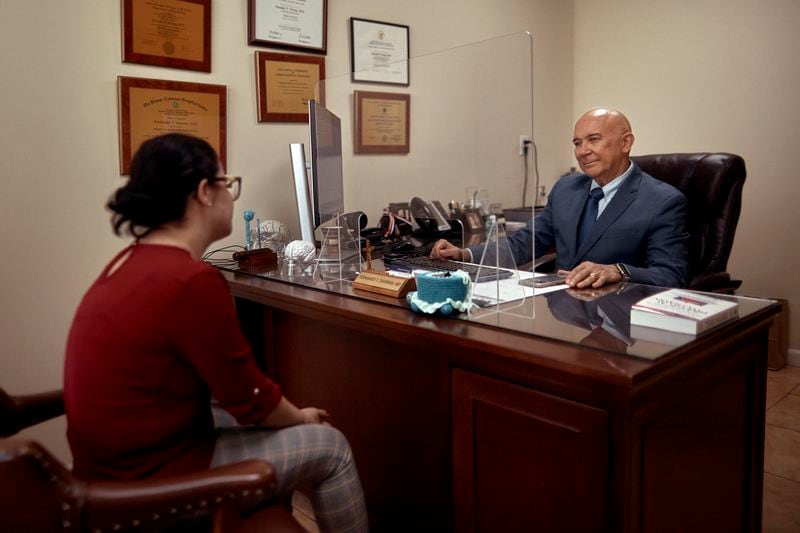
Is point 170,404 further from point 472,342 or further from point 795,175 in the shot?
point 795,175

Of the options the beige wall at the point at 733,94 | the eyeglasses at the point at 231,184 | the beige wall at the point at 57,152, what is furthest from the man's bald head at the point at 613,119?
the eyeglasses at the point at 231,184

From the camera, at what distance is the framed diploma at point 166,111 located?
221cm

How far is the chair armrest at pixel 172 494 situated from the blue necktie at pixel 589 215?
5.53ft

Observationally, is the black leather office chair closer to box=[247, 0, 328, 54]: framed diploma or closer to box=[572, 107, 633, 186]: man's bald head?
box=[572, 107, 633, 186]: man's bald head

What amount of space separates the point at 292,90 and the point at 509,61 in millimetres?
1146

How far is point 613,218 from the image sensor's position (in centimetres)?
223

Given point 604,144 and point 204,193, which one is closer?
point 204,193

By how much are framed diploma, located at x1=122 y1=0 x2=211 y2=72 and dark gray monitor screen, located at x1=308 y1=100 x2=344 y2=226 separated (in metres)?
0.56

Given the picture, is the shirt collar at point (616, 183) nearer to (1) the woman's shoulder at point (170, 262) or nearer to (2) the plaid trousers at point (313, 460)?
(2) the plaid trousers at point (313, 460)

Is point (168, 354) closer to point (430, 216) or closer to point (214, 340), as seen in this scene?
point (214, 340)

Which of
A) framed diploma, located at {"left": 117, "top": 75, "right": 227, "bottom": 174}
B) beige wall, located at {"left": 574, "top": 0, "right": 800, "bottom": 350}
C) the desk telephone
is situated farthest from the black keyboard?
beige wall, located at {"left": 574, "top": 0, "right": 800, "bottom": 350}

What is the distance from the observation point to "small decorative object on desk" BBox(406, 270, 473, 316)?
4.59ft

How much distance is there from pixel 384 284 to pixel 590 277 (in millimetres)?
573

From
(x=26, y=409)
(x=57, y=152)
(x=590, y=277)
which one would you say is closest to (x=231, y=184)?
(x=26, y=409)
